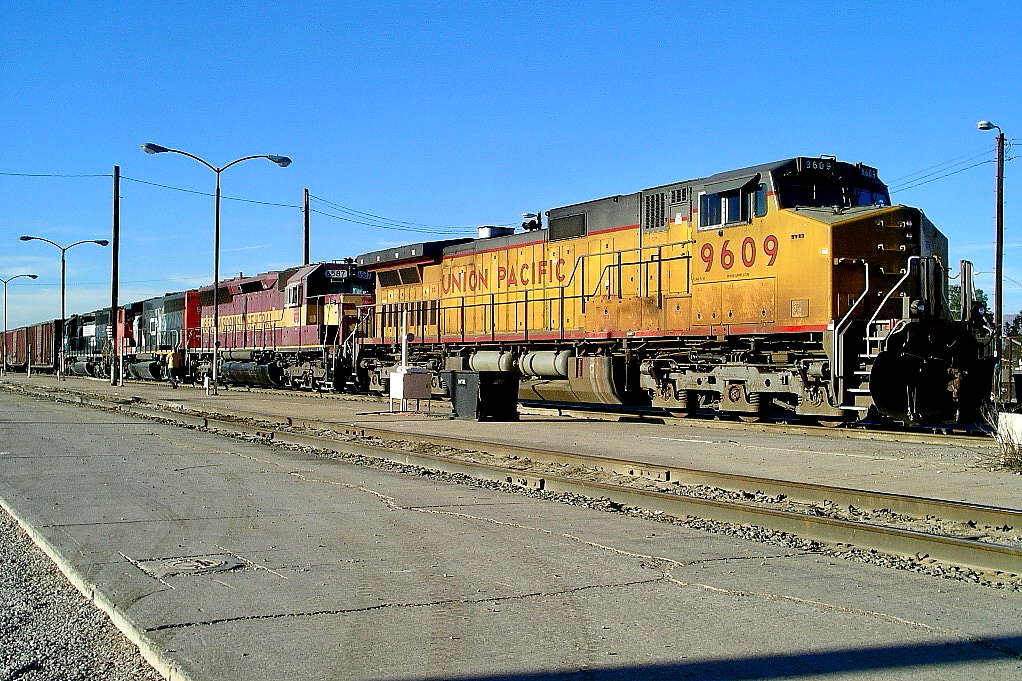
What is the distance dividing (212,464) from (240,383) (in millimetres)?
24887

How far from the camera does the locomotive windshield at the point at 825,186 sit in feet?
48.6

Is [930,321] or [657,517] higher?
[930,321]

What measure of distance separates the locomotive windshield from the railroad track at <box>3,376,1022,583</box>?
248 inches

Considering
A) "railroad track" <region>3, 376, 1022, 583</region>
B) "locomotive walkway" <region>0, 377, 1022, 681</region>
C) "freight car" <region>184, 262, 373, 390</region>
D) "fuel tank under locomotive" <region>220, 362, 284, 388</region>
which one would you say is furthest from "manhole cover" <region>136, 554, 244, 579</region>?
"fuel tank under locomotive" <region>220, 362, 284, 388</region>

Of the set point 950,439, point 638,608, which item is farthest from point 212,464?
point 950,439

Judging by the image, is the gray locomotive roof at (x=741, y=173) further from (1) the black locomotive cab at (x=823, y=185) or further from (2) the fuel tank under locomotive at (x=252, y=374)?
(2) the fuel tank under locomotive at (x=252, y=374)

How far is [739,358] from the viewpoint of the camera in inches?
619

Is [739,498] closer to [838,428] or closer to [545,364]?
[838,428]

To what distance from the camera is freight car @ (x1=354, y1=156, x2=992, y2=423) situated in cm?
1405

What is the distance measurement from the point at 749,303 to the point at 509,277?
22.7 ft

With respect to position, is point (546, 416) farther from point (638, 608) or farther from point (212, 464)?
point (638, 608)

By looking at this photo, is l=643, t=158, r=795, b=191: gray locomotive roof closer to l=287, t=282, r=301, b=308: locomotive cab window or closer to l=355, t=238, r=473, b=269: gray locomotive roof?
l=355, t=238, r=473, b=269: gray locomotive roof

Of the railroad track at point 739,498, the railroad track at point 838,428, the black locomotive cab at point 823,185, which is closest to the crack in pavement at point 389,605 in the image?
the railroad track at point 739,498

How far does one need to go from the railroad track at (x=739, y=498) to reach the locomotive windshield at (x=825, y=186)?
6.30 meters
